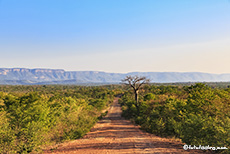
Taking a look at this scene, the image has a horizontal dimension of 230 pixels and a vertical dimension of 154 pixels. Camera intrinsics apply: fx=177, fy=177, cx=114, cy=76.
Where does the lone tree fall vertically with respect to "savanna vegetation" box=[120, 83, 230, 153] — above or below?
above

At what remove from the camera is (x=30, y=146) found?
10.7m

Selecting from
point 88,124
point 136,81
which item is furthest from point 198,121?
point 136,81

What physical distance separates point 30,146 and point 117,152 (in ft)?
17.6

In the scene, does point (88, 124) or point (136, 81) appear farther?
point (136, 81)

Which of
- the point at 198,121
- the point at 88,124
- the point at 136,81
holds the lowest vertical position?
the point at 88,124

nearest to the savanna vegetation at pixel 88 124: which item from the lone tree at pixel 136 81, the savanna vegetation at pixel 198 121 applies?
the savanna vegetation at pixel 198 121

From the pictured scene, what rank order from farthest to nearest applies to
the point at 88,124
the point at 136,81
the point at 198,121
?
1. the point at 136,81
2. the point at 88,124
3. the point at 198,121

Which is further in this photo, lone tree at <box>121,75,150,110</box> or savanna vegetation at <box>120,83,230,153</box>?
lone tree at <box>121,75,150,110</box>

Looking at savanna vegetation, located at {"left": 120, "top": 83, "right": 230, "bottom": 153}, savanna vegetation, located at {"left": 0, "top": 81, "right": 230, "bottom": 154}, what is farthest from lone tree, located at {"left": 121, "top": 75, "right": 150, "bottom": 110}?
savanna vegetation, located at {"left": 0, "top": 81, "right": 230, "bottom": 154}

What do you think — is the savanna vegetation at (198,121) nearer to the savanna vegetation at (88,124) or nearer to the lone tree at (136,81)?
the savanna vegetation at (88,124)

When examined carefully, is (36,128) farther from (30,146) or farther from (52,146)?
(52,146)

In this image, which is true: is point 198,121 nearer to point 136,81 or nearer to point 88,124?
point 88,124

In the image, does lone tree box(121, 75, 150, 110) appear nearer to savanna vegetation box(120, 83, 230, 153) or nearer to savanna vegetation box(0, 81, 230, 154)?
savanna vegetation box(120, 83, 230, 153)

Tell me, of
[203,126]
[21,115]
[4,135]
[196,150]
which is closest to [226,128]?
[203,126]
